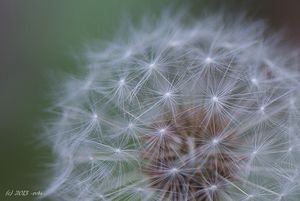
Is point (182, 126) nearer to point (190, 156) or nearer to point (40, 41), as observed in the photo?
point (190, 156)

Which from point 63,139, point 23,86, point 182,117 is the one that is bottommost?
point 182,117

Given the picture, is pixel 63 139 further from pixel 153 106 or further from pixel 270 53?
pixel 270 53

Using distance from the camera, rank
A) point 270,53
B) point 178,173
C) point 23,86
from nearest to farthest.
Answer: point 178,173 < point 270,53 < point 23,86

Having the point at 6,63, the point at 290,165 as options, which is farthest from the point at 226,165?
the point at 6,63

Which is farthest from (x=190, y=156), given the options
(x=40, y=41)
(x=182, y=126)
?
(x=40, y=41)

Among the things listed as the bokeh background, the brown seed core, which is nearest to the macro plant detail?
the brown seed core

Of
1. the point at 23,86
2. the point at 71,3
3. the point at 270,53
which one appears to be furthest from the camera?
Result: the point at 71,3

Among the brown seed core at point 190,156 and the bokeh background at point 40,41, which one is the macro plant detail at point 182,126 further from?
the bokeh background at point 40,41
